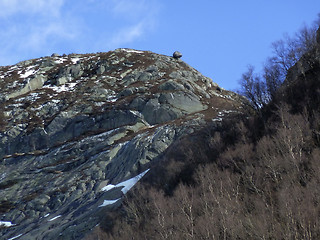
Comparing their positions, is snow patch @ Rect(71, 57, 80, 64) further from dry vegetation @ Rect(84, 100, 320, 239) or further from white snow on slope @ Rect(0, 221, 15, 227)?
dry vegetation @ Rect(84, 100, 320, 239)

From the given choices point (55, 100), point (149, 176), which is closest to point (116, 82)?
point (55, 100)

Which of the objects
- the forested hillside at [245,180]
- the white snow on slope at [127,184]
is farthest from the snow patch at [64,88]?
the forested hillside at [245,180]

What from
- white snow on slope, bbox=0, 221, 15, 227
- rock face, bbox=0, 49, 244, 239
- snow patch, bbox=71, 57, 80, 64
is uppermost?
snow patch, bbox=71, 57, 80, 64

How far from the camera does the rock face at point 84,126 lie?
5003 cm

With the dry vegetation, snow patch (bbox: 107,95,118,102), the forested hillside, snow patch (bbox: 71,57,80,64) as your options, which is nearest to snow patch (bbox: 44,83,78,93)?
snow patch (bbox: 107,95,118,102)

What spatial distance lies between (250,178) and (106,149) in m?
33.2

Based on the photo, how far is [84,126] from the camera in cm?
7388

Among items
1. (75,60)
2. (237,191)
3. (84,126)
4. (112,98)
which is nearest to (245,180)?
(237,191)

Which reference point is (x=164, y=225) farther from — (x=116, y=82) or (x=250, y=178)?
(x=116, y=82)

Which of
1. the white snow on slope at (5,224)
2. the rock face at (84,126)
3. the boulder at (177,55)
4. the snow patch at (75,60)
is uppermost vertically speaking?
the snow patch at (75,60)

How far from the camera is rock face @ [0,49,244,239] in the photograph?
50.0 meters

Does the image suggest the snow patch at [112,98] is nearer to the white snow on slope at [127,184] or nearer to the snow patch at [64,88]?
the snow patch at [64,88]

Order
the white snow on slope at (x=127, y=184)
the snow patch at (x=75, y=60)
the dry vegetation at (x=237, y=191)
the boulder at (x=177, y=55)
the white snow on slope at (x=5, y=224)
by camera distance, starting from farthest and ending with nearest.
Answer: the snow patch at (x=75, y=60), the boulder at (x=177, y=55), the white snow on slope at (x=5, y=224), the white snow on slope at (x=127, y=184), the dry vegetation at (x=237, y=191)

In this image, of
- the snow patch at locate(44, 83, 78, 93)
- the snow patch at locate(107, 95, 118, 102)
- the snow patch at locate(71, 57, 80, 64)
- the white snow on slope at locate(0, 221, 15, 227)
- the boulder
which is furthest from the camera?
the snow patch at locate(71, 57, 80, 64)
